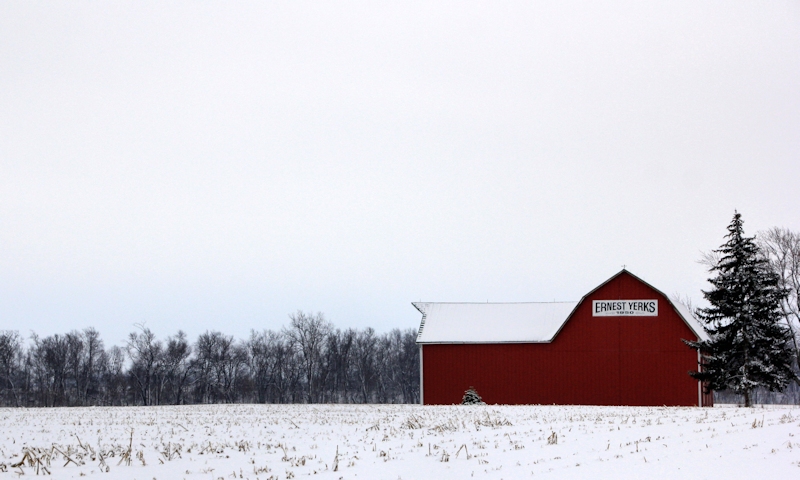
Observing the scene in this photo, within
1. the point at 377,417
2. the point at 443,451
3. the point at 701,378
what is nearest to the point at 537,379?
the point at 701,378

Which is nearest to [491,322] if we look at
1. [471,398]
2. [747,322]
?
[471,398]

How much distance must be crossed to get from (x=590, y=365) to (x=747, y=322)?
902 cm

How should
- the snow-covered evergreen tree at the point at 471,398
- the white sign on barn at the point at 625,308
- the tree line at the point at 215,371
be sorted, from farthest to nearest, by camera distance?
the tree line at the point at 215,371 < the white sign on barn at the point at 625,308 < the snow-covered evergreen tree at the point at 471,398

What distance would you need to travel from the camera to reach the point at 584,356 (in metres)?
39.2

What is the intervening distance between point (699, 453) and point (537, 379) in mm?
27011

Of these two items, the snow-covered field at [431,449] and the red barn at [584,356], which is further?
the red barn at [584,356]

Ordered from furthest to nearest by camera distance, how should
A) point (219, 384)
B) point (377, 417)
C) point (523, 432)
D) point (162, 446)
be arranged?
1. point (219, 384)
2. point (377, 417)
3. point (523, 432)
4. point (162, 446)

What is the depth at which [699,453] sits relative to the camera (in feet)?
42.6

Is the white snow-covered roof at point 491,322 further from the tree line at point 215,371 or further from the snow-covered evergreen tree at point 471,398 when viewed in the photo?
the tree line at point 215,371

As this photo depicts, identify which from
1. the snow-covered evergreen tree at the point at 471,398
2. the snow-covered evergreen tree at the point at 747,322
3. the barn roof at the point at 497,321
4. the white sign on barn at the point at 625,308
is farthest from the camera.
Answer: the barn roof at the point at 497,321

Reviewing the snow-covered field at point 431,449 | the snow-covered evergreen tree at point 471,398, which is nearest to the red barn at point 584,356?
the snow-covered evergreen tree at point 471,398

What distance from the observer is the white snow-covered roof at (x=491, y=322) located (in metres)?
40.9

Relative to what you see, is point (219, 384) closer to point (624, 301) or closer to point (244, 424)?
point (624, 301)

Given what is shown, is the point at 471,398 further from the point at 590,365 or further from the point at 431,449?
the point at 431,449
